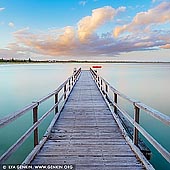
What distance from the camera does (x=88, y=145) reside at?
13.5 feet

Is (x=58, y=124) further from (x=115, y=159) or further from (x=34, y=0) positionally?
(x=34, y=0)

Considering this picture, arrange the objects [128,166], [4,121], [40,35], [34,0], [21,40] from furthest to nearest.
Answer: [21,40]
[40,35]
[34,0]
[128,166]
[4,121]

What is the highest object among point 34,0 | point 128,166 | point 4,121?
point 34,0

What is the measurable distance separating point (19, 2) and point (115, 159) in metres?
27.4

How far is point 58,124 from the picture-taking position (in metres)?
5.54

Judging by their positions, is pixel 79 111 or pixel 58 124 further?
pixel 79 111

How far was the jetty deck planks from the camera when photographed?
3371 millimetres

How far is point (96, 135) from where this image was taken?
474 centimetres

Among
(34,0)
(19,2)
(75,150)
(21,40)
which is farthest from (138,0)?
(21,40)

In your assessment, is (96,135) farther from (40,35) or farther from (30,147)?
(40,35)

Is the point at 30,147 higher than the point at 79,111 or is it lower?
lower

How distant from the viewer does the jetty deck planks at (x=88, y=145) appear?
3.37 metres

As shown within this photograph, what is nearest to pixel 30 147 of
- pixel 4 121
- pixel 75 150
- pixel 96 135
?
pixel 96 135

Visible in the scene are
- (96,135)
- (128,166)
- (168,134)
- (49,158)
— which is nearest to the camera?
(128,166)
